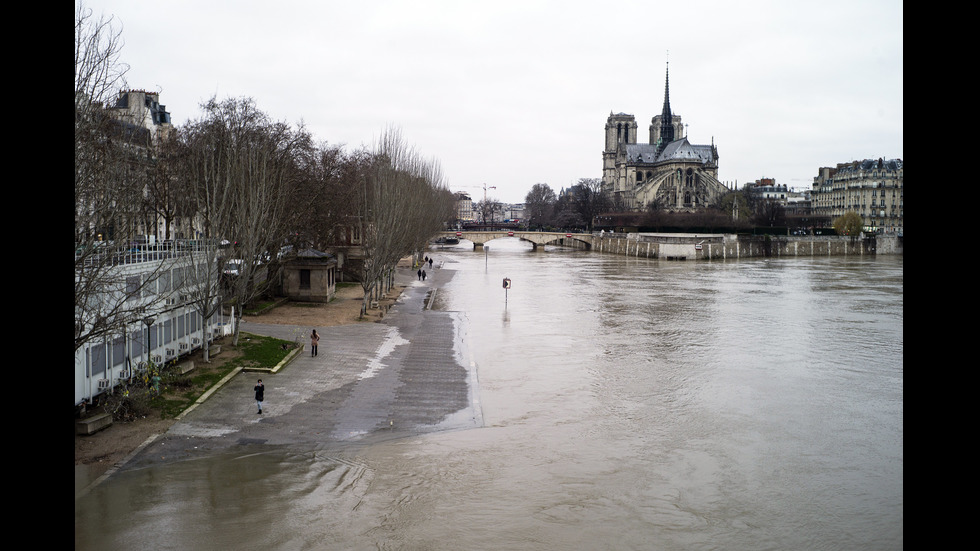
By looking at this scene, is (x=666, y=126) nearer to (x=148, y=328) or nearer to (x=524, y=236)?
(x=524, y=236)

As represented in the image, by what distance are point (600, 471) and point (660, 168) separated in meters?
153

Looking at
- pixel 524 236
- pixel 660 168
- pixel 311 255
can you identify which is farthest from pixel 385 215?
pixel 660 168

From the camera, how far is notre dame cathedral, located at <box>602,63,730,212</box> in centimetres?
15200

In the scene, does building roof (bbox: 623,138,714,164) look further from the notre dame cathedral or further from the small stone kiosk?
the small stone kiosk

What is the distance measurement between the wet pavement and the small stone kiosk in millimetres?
8585

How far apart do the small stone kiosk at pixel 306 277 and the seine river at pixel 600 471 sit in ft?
38.5

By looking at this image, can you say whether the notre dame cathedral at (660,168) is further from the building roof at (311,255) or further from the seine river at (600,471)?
the seine river at (600,471)

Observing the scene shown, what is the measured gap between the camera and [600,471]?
15.4m

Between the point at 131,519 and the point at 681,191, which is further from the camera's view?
the point at 681,191

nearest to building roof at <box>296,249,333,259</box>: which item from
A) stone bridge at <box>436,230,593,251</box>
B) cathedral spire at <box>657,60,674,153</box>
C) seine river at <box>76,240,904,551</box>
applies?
seine river at <box>76,240,904,551</box>

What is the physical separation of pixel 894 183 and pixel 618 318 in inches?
4408

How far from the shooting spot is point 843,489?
1485cm
